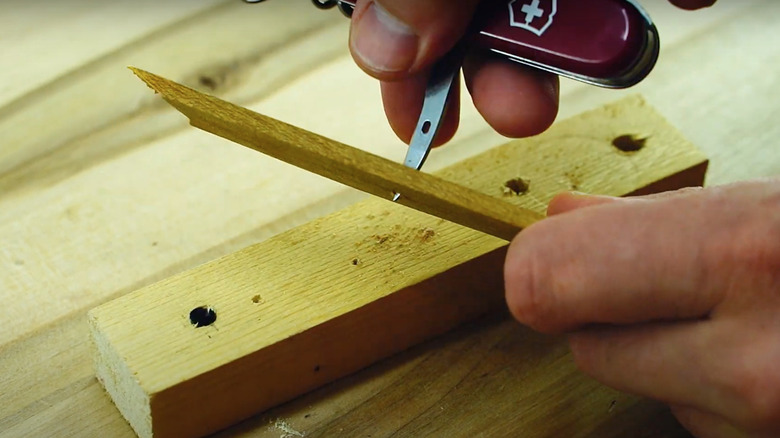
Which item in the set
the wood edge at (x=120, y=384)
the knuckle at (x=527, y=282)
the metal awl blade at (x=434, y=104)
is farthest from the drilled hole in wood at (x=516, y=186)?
the wood edge at (x=120, y=384)

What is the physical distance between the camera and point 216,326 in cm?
78

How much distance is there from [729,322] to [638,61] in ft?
0.80

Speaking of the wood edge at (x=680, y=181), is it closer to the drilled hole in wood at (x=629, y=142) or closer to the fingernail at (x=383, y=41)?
the drilled hole in wood at (x=629, y=142)

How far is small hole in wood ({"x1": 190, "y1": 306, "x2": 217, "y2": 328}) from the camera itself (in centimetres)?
78

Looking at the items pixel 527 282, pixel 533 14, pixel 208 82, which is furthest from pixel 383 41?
pixel 208 82

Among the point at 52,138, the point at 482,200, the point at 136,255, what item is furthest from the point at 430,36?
the point at 52,138

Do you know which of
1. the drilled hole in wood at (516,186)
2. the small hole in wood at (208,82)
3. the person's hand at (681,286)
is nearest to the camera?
the person's hand at (681,286)

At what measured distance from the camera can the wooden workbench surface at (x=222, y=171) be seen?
0.81 metres

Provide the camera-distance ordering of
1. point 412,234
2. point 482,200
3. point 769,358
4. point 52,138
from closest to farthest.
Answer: point 769,358, point 482,200, point 412,234, point 52,138

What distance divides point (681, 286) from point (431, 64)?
31 cm

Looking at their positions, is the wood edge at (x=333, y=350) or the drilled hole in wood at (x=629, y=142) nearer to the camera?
the wood edge at (x=333, y=350)

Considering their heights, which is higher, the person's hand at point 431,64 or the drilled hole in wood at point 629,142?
the person's hand at point 431,64

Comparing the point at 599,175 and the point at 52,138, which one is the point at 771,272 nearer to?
the point at 599,175

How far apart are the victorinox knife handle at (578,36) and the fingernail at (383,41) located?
73mm
